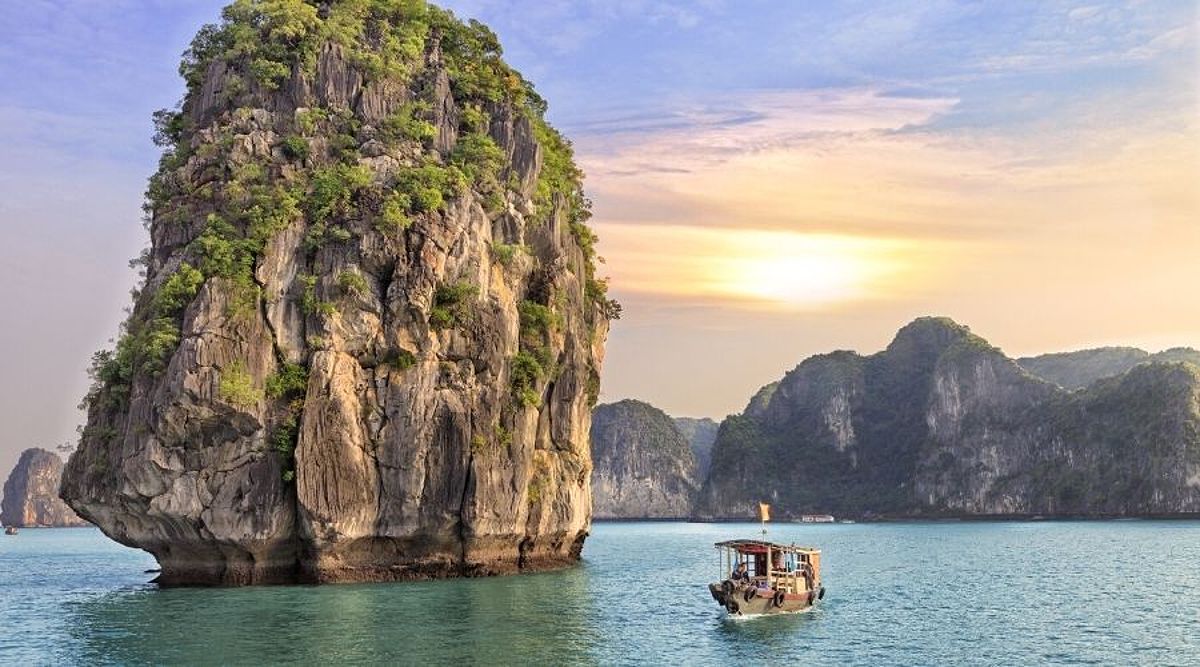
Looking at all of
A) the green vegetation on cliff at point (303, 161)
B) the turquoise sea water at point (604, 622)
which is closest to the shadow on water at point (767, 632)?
the turquoise sea water at point (604, 622)

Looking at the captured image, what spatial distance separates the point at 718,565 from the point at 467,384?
977 inches

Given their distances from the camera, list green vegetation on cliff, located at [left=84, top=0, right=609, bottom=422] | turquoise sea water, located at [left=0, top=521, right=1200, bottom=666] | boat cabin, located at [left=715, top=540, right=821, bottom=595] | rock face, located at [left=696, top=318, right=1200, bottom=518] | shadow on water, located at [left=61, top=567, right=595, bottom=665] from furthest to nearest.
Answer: rock face, located at [left=696, top=318, right=1200, bottom=518]
green vegetation on cliff, located at [left=84, top=0, right=609, bottom=422]
boat cabin, located at [left=715, top=540, right=821, bottom=595]
turquoise sea water, located at [left=0, top=521, right=1200, bottom=666]
shadow on water, located at [left=61, top=567, right=595, bottom=665]

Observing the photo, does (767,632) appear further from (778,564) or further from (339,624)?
(339,624)

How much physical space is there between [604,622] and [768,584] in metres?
6.12

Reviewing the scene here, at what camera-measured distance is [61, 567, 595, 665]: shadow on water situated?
27516 millimetres

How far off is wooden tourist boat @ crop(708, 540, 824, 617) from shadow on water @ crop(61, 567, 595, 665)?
5088 millimetres

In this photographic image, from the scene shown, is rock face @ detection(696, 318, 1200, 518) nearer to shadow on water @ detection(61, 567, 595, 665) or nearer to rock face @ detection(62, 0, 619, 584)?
rock face @ detection(62, 0, 619, 584)

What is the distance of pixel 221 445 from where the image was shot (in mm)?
40844

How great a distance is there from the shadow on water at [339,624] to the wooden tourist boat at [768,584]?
509 cm

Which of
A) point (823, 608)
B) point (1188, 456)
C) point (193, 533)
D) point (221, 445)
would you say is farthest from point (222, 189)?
point (1188, 456)

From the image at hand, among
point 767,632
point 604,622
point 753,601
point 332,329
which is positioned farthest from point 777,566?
point 332,329

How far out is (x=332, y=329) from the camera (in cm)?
4228

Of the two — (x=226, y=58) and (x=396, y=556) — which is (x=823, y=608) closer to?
(x=396, y=556)

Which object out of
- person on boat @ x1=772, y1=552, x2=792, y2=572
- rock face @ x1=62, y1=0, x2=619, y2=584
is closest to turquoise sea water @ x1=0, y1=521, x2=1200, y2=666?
person on boat @ x1=772, y1=552, x2=792, y2=572
